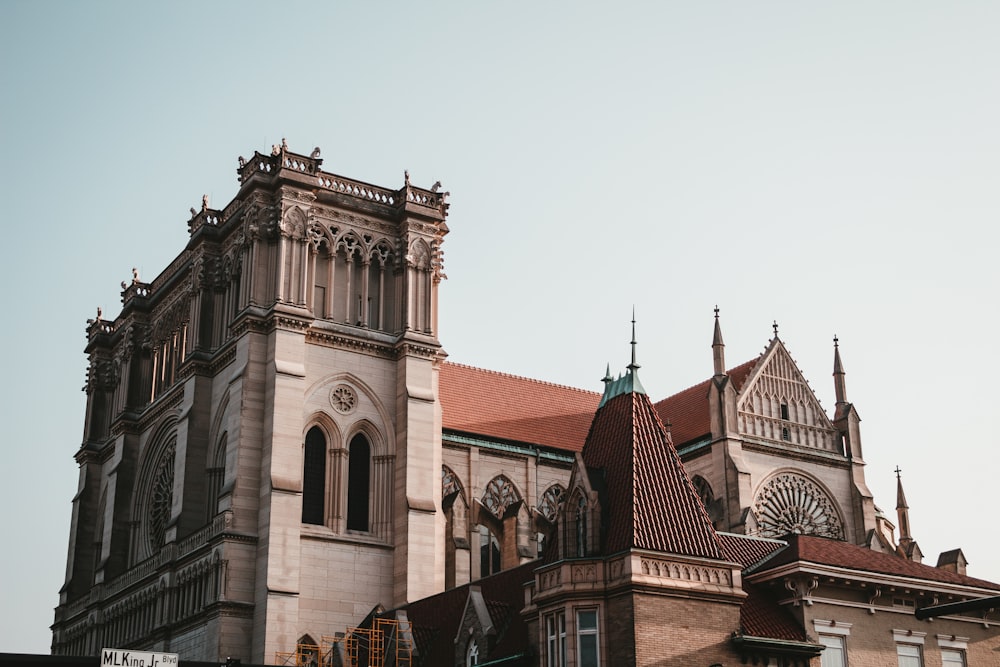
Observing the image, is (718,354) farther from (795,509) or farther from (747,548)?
(747,548)

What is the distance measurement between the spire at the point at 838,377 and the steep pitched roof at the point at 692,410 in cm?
443

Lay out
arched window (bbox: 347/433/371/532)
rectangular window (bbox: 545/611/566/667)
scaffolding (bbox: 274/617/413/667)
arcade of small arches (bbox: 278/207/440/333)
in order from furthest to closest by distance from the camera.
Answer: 1. arcade of small arches (bbox: 278/207/440/333)
2. arched window (bbox: 347/433/371/532)
3. scaffolding (bbox: 274/617/413/667)
4. rectangular window (bbox: 545/611/566/667)

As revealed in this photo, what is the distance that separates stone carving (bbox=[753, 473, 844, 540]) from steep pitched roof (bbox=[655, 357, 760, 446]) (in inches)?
161

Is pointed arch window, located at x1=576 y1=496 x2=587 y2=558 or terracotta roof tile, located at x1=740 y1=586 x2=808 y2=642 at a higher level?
pointed arch window, located at x1=576 y1=496 x2=587 y2=558

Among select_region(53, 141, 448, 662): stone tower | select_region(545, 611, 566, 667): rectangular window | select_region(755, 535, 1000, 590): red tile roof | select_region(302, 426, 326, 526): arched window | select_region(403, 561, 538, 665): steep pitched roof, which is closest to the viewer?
select_region(545, 611, 566, 667): rectangular window

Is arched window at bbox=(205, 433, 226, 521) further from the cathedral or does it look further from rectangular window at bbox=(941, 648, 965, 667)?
rectangular window at bbox=(941, 648, 965, 667)

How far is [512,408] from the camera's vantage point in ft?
210

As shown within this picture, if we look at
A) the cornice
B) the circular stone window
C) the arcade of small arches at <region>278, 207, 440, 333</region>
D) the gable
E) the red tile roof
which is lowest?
the cornice


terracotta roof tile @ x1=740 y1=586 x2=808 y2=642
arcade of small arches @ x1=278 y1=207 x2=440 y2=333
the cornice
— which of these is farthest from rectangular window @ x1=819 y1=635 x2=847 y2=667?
arcade of small arches @ x1=278 y1=207 x2=440 y2=333

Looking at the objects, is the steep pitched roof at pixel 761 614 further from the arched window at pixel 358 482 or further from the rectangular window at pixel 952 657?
the arched window at pixel 358 482

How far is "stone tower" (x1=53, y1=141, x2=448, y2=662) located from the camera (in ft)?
161

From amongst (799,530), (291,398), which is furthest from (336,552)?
(799,530)

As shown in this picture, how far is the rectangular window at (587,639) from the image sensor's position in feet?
109

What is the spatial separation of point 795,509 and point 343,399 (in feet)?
72.9
